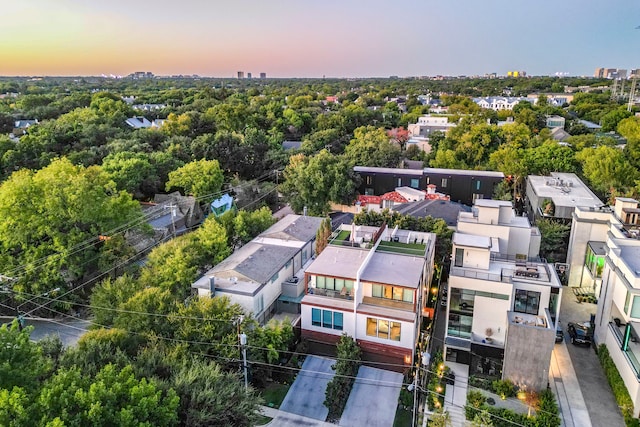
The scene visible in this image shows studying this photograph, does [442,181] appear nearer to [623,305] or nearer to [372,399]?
[623,305]

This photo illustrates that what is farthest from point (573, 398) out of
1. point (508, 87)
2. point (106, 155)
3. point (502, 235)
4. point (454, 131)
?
point (508, 87)

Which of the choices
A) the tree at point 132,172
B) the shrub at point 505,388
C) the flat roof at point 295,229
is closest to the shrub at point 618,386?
the shrub at point 505,388

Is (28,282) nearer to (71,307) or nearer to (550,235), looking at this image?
(71,307)

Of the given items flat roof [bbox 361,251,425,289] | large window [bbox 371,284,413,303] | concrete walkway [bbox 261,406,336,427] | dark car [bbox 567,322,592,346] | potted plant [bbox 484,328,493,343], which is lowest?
concrete walkway [bbox 261,406,336,427]

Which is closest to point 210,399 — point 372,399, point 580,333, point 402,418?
point 372,399

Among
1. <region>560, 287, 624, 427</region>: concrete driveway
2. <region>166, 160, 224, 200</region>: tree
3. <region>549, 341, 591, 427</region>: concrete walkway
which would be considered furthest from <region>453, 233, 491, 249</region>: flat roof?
<region>166, 160, 224, 200</region>: tree

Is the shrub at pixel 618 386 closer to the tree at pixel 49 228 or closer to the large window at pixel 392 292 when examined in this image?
the large window at pixel 392 292

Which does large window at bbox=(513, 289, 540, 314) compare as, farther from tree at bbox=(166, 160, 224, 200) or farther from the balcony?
tree at bbox=(166, 160, 224, 200)
